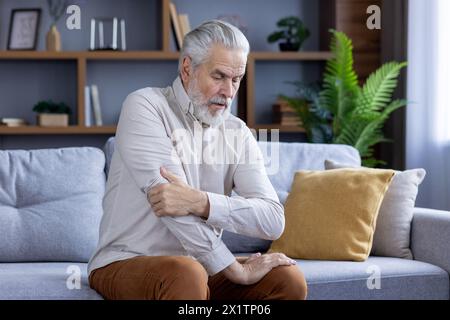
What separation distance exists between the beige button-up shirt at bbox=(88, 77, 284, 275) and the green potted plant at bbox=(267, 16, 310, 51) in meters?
2.79

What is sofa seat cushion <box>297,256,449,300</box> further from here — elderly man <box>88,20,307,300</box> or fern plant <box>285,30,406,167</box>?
fern plant <box>285,30,406,167</box>

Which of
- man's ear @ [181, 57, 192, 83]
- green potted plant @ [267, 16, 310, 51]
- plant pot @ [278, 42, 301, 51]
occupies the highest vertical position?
green potted plant @ [267, 16, 310, 51]

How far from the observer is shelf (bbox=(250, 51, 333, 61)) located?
4980 mm

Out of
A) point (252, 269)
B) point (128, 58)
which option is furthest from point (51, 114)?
point (252, 269)

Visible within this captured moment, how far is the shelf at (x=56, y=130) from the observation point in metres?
4.83

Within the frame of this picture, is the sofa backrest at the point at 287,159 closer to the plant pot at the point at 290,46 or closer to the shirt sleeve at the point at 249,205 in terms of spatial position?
the shirt sleeve at the point at 249,205

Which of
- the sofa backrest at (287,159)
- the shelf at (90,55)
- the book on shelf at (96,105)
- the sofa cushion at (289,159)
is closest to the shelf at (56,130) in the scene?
the book on shelf at (96,105)

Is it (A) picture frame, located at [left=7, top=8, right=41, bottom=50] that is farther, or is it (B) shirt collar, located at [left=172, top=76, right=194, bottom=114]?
(A) picture frame, located at [left=7, top=8, right=41, bottom=50]

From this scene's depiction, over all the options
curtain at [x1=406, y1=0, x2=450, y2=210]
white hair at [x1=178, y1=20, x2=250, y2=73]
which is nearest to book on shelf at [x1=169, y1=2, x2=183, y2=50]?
curtain at [x1=406, y1=0, x2=450, y2=210]

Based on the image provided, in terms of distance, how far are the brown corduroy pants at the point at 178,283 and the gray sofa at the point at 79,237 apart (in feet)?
1.49

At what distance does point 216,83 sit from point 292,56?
113 inches

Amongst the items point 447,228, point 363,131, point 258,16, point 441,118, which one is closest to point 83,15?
point 258,16

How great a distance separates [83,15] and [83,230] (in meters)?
2.59
